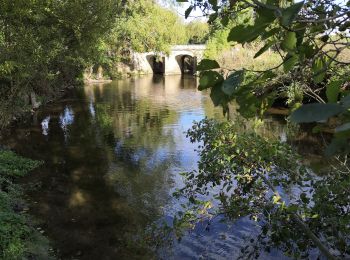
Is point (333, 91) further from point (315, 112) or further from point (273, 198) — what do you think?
point (273, 198)

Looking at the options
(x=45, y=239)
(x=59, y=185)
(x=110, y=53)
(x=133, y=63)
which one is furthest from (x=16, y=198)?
(x=133, y=63)

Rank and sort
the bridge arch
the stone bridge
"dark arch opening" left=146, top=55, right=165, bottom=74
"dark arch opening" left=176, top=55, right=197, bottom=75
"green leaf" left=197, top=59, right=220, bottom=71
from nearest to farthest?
"green leaf" left=197, top=59, right=220, bottom=71, the stone bridge, "dark arch opening" left=146, top=55, right=165, bottom=74, the bridge arch, "dark arch opening" left=176, top=55, right=197, bottom=75

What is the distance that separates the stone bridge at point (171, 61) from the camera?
4894 centimetres

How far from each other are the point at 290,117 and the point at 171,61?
173ft

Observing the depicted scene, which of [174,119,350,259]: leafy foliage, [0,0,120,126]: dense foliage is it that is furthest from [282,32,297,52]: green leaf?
[0,0,120,126]: dense foliage

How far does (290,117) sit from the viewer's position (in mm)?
715

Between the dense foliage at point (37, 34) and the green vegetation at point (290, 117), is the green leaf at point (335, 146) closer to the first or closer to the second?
the green vegetation at point (290, 117)

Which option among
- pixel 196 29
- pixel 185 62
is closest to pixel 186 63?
pixel 185 62

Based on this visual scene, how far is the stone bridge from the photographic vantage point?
48938mm

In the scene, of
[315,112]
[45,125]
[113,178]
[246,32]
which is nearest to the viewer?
[315,112]

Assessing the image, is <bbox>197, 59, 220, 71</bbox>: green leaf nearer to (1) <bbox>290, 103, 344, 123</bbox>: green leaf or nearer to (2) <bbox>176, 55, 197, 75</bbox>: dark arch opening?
(1) <bbox>290, 103, 344, 123</bbox>: green leaf

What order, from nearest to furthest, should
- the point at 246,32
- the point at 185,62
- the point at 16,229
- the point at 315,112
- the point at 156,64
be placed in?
the point at 315,112, the point at 246,32, the point at 16,229, the point at 156,64, the point at 185,62

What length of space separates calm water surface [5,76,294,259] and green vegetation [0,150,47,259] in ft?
1.10

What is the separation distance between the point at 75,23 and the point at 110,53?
1018 inches
